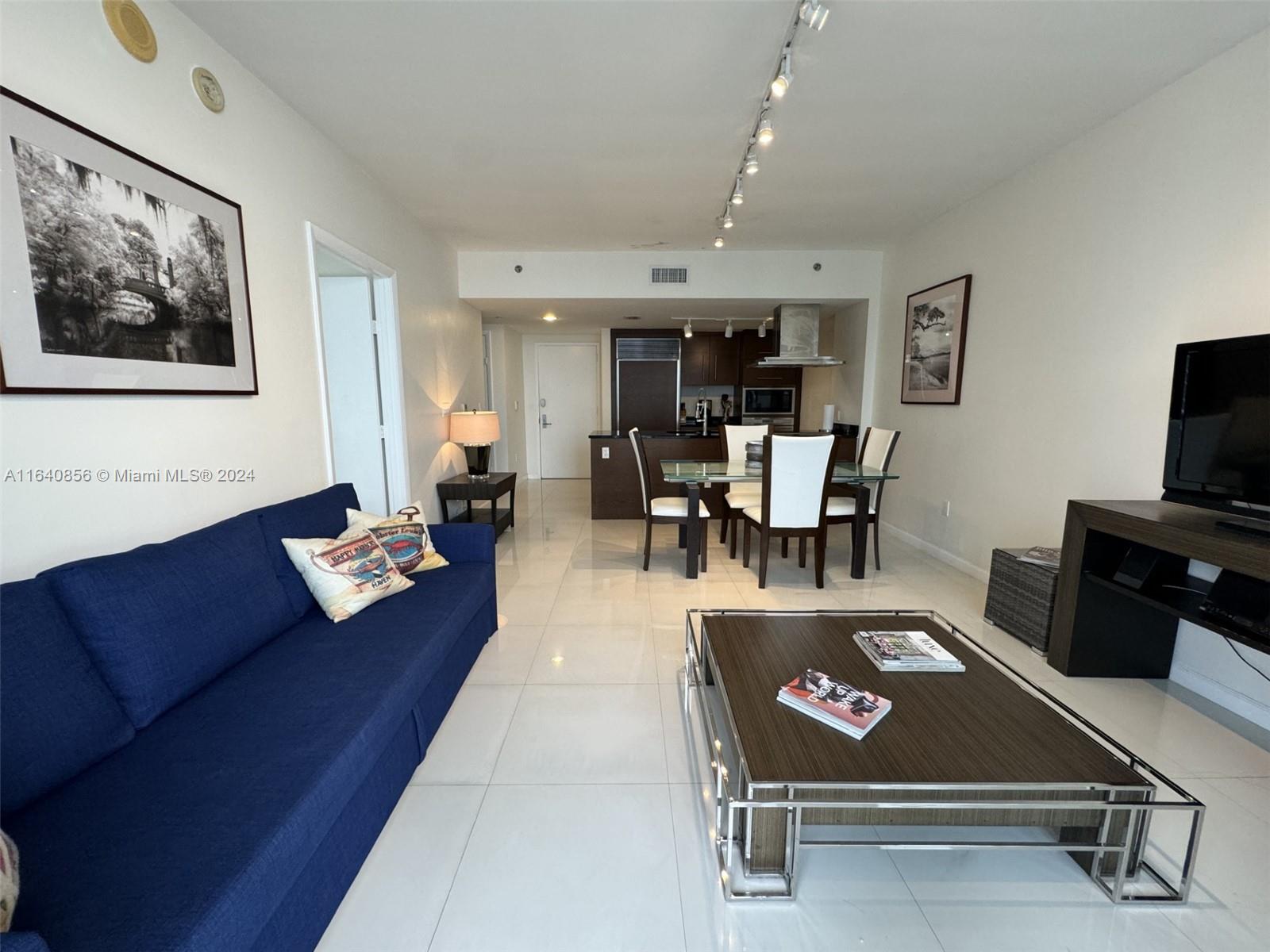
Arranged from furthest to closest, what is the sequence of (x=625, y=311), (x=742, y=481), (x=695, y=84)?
(x=625, y=311)
(x=742, y=481)
(x=695, y=84)

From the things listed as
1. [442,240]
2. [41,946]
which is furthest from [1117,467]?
[442,240]

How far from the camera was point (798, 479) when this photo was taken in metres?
3.26

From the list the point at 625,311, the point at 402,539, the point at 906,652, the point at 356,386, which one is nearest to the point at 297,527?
the point at 402,539

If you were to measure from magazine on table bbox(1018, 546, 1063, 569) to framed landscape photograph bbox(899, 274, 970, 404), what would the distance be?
139cm

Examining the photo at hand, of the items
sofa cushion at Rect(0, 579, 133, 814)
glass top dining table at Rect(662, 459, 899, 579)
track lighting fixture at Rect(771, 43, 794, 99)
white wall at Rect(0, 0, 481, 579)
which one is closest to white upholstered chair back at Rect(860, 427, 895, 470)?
glass top dining table at Rect(662, 459, 899, 579)

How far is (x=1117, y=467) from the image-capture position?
2506 millimetres

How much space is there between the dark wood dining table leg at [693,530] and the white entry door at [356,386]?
2.08m

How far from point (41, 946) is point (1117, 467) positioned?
362cm

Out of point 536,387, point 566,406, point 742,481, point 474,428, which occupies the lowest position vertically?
point 742,481

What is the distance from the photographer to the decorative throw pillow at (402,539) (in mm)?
2281

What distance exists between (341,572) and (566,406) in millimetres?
5993

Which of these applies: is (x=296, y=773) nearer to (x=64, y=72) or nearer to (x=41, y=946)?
(x=41, y=946)

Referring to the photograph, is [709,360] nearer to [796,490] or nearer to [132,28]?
[796,490]

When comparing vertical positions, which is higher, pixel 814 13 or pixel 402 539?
pixel 814 13
